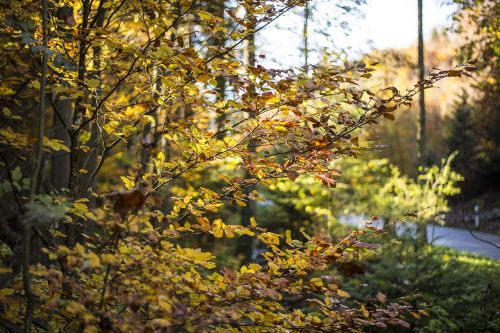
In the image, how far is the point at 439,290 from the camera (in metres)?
Result: 7.11

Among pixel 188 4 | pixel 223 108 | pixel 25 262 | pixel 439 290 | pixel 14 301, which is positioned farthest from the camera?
pixel 439 290

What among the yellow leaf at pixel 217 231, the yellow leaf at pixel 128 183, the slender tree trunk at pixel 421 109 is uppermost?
the slender tree trunk at pixel 421 109

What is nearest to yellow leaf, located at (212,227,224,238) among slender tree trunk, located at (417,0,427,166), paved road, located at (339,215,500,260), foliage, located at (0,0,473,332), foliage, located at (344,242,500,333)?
foliage, located at (0,0,473,332)

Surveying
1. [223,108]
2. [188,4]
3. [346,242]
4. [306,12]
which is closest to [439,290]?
[306,12]

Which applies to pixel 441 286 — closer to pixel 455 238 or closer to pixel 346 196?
pixel 346 196

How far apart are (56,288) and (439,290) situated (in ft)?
19.7

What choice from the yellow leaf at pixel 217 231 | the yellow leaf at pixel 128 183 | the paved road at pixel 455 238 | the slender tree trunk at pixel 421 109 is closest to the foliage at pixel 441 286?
the paved road at pixel 455 238

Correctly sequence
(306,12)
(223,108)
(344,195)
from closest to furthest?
(223,108), (306,12), (344,195)

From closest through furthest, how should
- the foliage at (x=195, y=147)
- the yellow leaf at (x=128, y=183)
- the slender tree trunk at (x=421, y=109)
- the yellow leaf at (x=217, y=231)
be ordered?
the foliage at (x=195, y=147) → the yellow leaf at (x=217, y=231) → the yellow leaf at (x=128, y=183) → the slender tree trunk at (x=421, y=109)

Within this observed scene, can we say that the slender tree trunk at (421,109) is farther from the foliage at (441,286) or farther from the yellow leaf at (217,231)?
the yellow leaf at (217,231)

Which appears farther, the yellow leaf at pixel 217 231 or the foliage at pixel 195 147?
the yellow leaf at pixel 217 231

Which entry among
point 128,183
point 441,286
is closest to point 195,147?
point 128,183

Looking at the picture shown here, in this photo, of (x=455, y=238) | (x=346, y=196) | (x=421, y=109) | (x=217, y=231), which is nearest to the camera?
(x=217, y=231)

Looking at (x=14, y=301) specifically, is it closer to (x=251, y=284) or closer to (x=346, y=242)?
(x=251, y=284)
